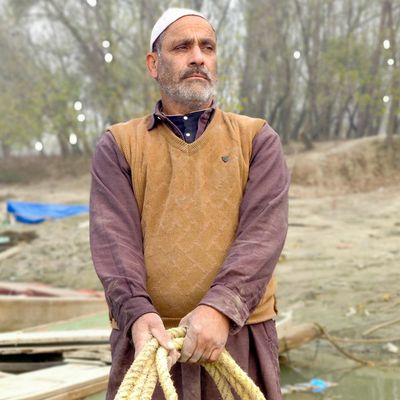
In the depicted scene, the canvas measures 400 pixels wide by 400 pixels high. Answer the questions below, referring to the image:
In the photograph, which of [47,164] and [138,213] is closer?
[138,213]

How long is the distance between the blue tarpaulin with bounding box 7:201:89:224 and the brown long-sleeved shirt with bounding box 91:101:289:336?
12574mm

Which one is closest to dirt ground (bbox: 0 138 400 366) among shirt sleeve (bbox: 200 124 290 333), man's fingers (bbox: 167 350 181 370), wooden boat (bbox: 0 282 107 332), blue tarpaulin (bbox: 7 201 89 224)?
blue tarpaulin (bbox: 7 201 89 224)

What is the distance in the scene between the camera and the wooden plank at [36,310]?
6250mm

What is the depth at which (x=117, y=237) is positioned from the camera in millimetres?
1953

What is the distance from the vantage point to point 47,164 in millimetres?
29016

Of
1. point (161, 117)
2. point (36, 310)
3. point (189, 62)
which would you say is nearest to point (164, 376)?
point (161, 117)

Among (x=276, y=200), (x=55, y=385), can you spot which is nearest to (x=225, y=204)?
(x=276, y=200)

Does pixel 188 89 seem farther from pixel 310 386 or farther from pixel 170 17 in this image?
pixel 310 386

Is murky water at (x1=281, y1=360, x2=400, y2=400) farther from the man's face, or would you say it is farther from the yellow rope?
the man's face

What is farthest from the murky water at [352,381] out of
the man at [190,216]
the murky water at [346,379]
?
the man at [190,216]

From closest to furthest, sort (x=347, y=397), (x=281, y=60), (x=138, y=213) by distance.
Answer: (x=138, y=213) < (x=347, y=397) < (x=281, y=60)

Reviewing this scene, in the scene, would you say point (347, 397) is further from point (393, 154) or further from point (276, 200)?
point (393, 154)

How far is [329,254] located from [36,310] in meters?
3.82

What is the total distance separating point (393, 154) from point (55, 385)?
14.0 meters
